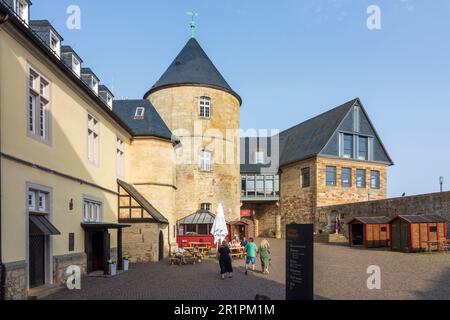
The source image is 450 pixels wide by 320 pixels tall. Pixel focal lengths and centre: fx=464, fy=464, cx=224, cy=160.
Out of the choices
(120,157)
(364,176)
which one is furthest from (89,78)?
(364,176)

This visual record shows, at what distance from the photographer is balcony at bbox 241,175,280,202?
46.6 metres

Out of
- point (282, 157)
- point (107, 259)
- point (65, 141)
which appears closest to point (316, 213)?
point (282, 157)

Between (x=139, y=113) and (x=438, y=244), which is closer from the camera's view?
(x=438, y=244)

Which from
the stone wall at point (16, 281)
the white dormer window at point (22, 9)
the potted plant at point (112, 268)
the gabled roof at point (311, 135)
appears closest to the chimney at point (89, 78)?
the white dormer window at point (22, 9)

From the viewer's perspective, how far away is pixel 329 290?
13117 millimetres

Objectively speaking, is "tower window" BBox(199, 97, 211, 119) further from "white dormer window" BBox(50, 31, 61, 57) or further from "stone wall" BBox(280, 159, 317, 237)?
"white dormer window" BBox(50, 31, 61, 57)

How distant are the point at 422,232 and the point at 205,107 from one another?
17567 mm

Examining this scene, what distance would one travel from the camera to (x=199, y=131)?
34.5 metres

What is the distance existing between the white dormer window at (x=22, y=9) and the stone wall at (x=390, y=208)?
2277 cm

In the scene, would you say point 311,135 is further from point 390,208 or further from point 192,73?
point 390,208

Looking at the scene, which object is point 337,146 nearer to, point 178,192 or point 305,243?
point 178,192

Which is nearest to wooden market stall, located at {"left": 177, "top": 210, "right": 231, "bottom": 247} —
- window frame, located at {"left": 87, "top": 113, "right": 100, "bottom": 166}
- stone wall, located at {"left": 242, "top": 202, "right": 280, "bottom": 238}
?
window frame, located at {"left": 87, "top": 113, "right": 100, "bottom": 166}

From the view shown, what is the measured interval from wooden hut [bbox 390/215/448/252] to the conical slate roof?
16.9 m

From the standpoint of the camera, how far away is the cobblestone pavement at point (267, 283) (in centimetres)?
1244
